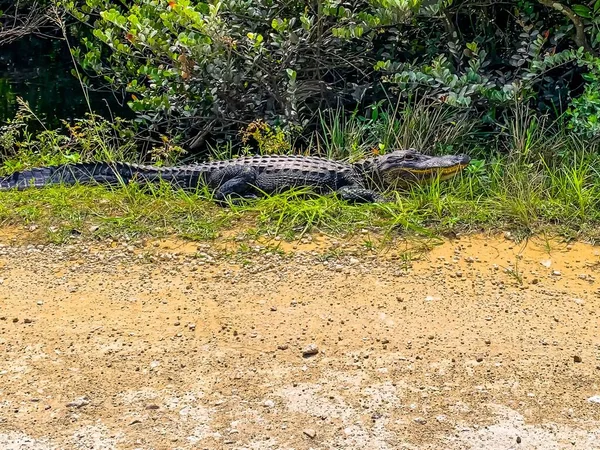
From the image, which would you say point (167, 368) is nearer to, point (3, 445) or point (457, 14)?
point (3, 445)

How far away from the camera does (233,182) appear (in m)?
5.99

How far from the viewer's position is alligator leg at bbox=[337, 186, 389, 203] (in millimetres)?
5801

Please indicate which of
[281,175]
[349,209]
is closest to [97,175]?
[281,175]

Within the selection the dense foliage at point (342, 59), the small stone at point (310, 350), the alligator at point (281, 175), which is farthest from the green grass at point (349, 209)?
the small stone at point (310, 350)

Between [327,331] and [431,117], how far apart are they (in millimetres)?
3294

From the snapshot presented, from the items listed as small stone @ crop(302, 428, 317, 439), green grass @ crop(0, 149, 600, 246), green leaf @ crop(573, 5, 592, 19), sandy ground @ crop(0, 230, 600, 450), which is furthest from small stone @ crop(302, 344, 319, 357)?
green leaf @ crop(573, 5, 592, 19)

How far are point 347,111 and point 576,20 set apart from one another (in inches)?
86.2

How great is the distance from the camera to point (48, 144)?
731cm

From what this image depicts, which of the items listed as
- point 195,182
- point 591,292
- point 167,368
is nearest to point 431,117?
point 195,182

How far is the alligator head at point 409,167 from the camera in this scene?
5.89m

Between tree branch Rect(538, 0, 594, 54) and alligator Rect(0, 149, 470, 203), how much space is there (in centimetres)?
158

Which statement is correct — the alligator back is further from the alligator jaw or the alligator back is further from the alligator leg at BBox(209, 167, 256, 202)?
the alligator jaw

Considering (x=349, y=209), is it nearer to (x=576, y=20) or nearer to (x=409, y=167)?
(x=409, y=167)

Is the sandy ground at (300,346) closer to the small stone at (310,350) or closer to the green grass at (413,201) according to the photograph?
the small stone at (310,350)
